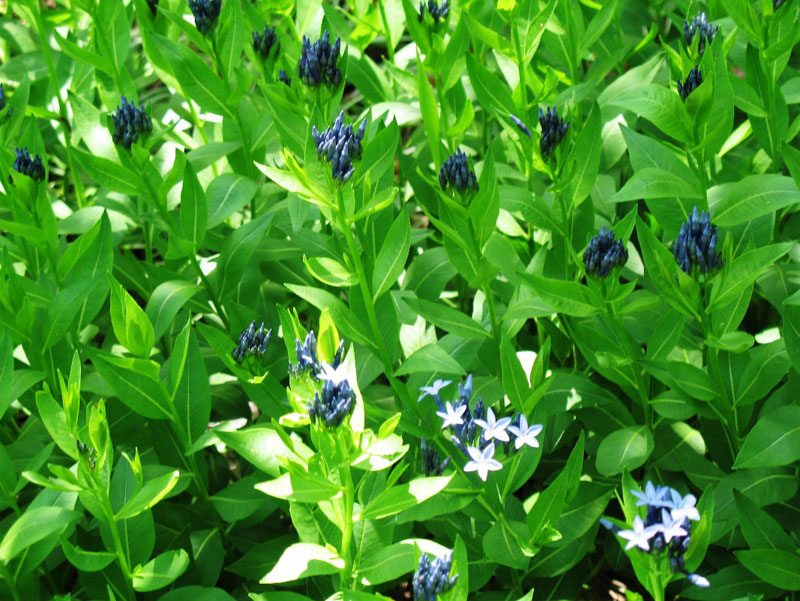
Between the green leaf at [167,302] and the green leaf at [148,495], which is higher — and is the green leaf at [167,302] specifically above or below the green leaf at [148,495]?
above

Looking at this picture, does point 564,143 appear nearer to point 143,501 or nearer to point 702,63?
point 702,63

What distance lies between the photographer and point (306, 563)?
6.66 ft

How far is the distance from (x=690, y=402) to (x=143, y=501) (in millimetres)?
1408

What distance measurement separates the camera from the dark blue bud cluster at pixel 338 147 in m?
2.02

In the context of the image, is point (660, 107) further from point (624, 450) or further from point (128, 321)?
point (128, 321)

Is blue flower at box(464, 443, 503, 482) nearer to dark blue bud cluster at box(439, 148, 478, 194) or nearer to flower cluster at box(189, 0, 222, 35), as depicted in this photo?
dark blue bud cluster at box(439, 148, 478, 194)

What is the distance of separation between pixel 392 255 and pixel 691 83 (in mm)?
849

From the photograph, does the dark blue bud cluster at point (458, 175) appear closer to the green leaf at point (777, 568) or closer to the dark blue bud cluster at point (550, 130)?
the dark blue bud cluster at point (550, 130)

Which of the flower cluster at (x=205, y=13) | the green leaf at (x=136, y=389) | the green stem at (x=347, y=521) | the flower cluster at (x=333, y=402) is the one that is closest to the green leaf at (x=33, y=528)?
the green leaf at (x=136, y=389)

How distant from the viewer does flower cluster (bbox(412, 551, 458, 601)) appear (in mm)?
1736

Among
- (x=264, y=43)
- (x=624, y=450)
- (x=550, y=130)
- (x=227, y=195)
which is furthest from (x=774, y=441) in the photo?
(x=264, y=43)

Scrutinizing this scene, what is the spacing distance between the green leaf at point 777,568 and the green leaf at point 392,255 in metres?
1.05

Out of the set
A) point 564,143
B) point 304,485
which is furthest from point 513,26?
point 304,485

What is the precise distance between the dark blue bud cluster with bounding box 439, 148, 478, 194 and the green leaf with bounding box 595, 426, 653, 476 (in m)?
0.77
